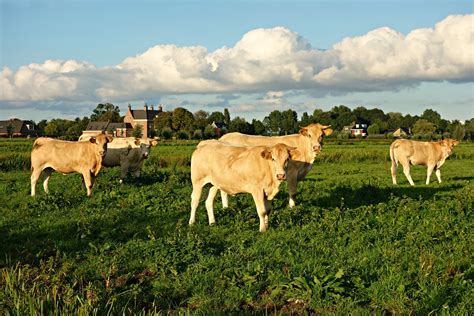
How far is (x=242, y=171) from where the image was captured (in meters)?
11.6

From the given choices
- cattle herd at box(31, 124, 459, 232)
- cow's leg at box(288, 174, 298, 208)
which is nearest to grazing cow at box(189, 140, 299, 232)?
cattle herd at box(31, 124, 459, 232)

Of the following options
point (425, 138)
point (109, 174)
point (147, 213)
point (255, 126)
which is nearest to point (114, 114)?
point (255, 126)

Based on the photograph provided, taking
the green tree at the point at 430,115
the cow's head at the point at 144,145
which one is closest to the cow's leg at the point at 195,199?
the cow's head at the point at 144,145

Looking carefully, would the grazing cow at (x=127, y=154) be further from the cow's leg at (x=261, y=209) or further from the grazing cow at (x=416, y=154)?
the grazing cow at (x=416, y=154)

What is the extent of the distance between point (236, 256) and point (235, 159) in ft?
10.8

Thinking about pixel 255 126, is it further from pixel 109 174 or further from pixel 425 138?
pixel 109 174

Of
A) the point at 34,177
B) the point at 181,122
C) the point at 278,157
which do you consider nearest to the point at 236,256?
the point at 278,157

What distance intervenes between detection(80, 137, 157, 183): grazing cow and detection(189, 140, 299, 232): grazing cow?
9.75 meters

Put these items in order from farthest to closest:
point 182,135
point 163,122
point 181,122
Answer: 1. point 181,122
2. point 163,122
3. point 182,135

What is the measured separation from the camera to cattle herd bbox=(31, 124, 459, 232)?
11.4m

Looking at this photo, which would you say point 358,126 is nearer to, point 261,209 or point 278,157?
point 278,157

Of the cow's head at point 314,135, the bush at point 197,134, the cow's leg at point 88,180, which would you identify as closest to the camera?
the cow's head at point 314,135

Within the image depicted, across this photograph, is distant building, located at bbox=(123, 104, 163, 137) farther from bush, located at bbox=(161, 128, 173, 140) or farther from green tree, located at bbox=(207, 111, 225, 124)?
bush, located at bbox=(161, 128, 173, 140)

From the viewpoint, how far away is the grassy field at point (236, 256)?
7312 mm
